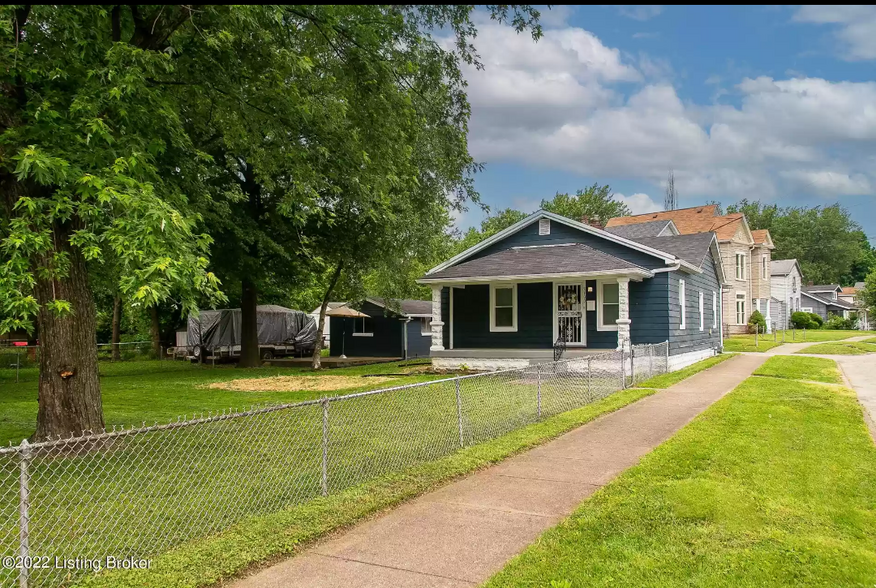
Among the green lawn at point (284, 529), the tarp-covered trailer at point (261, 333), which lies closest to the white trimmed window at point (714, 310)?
the green lawn at point (284, 529)

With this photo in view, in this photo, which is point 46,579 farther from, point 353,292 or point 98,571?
point 353,292

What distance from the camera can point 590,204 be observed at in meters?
54.4

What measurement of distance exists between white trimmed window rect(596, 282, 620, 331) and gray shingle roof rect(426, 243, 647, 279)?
2.96 feet

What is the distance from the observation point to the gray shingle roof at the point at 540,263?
1656cm

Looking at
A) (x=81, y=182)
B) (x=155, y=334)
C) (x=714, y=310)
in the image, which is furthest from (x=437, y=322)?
(x=155, y=334)

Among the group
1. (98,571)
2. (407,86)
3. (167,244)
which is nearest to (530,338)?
(407,86)

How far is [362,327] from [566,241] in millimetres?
13884

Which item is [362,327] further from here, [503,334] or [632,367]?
[632,367]

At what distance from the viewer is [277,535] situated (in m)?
4.53

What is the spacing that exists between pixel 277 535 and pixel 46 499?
9.64ft

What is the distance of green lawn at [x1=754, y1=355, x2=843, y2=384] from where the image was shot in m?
15.6

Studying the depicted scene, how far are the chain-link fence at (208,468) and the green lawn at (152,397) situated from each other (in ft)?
6.24

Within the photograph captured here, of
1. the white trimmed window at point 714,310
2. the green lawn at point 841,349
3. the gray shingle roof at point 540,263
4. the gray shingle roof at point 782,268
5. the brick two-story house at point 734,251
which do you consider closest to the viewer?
the gray shingle roof at point 540,263

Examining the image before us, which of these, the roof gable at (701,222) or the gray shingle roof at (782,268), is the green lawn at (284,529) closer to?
the roof gable at (701,222)
